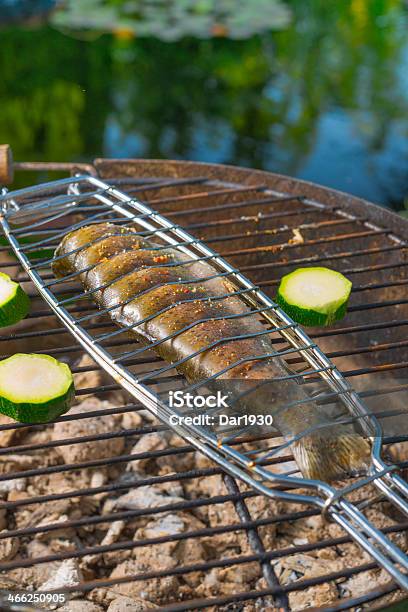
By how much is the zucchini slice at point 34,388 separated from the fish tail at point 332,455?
0.72 metres

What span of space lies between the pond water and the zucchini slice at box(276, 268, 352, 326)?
3.06m

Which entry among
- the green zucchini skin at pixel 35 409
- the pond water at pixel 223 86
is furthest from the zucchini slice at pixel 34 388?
the pond water at pixel 223 86

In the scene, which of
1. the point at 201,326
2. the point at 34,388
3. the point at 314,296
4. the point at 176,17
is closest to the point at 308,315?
the point at 314,296

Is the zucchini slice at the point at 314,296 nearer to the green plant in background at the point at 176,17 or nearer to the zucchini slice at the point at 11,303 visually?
the zucchini slice at the point at 11,303

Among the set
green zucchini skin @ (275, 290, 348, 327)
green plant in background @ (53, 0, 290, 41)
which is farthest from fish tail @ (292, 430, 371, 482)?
green plant in background @ (53, 0, 290, 41)

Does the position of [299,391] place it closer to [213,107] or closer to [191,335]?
[191,335]

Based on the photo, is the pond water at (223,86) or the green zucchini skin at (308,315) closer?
the green zucchini skin at (308,315)

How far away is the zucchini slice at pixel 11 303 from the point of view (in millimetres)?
2548

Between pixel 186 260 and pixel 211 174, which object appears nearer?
pixel 186 260

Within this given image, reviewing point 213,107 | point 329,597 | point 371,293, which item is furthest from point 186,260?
point 213,107

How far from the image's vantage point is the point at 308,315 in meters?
2.55

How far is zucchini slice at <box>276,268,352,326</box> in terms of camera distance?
8.37 ft

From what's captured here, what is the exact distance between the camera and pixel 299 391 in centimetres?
211

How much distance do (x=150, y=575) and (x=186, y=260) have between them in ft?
3.71
